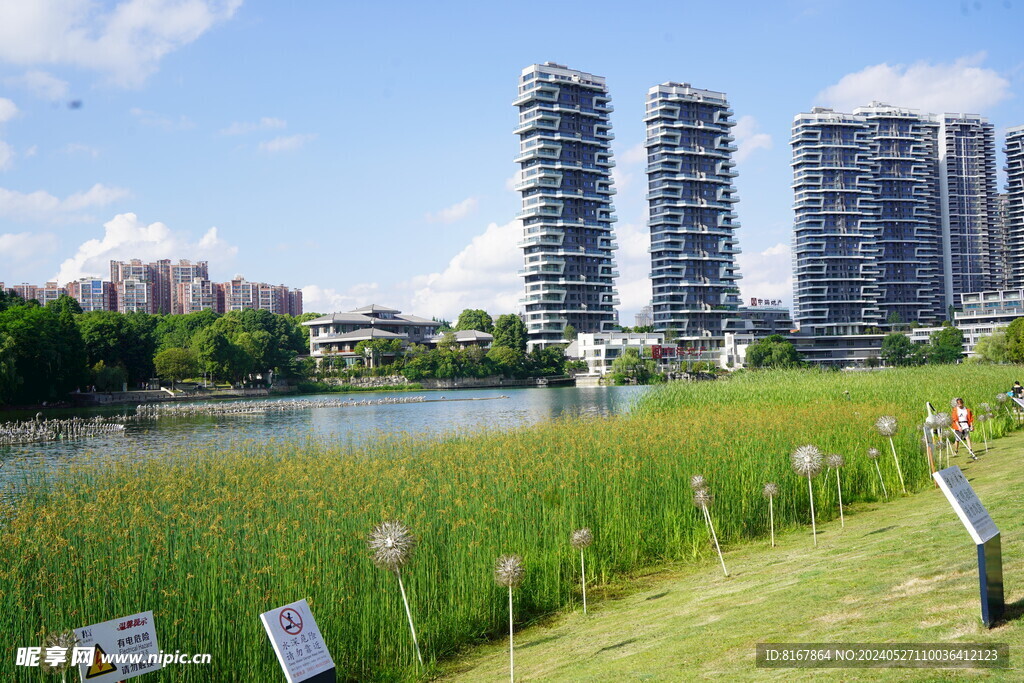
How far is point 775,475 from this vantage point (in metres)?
12.2

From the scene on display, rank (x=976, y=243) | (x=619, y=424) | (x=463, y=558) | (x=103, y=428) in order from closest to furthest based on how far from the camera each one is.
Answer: (x=463, y=558) → (x=619, y=424) → (x=103, y=428) → (x=976, y=243)

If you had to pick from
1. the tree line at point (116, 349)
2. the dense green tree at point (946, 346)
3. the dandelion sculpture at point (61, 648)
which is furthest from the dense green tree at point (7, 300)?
the dense green tree at point (946, 346)

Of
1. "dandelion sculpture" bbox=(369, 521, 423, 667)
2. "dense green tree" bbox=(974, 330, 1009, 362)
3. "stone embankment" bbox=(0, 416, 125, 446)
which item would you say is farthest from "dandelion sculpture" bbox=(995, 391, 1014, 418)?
"dense green tree" bbox=(974, 330, 1009, 362)

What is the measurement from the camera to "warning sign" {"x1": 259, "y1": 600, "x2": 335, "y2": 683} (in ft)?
14.1

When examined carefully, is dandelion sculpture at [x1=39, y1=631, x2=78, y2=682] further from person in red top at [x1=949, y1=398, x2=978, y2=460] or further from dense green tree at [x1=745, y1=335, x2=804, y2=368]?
dense green tree at [x1=745, y1=335, x2=804, y2=368]

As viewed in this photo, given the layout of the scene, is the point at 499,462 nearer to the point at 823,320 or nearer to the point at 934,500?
the point at 934,500

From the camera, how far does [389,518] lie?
8.72 m

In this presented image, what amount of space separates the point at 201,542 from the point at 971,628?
705 centimetres

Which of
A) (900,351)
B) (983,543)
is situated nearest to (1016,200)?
(900,351)

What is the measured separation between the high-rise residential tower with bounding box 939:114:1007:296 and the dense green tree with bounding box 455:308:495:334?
7738 cm

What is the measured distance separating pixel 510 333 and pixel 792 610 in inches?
3626

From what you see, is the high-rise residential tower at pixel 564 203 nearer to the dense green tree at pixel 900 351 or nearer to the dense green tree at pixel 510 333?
the dense green tree at pixel 510 333

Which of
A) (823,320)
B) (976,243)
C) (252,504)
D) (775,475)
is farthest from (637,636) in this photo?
(976,243)

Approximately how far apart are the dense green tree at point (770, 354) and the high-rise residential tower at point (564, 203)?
24561mm
